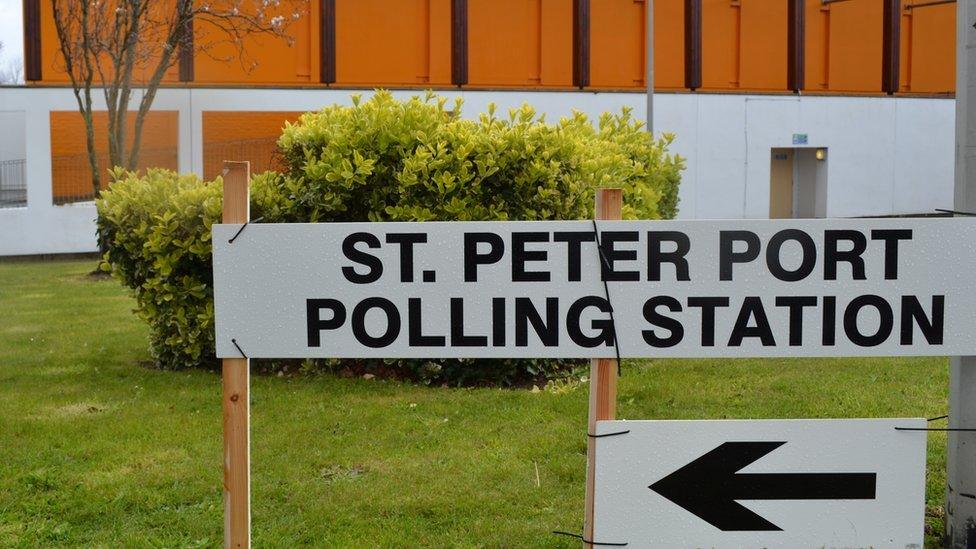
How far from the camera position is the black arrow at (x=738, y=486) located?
4.37 meters

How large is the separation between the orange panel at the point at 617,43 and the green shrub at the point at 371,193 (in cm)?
2518

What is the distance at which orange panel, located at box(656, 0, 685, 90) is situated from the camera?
35.3 m

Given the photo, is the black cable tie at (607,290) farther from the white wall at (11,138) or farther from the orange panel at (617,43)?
the orange panel at (617,43)

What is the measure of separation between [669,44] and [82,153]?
16.8 metres

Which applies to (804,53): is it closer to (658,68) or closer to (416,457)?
(658,68)

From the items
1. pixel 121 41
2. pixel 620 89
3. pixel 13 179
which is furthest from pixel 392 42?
pixel 121 41

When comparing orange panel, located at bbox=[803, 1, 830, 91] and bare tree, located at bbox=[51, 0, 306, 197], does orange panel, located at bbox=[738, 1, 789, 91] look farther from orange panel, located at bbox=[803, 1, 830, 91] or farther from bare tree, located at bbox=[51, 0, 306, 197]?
bare tree, located at bbox=[51, 0, 306, 197]

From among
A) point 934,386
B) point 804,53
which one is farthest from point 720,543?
point 804,53

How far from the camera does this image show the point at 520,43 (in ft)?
110

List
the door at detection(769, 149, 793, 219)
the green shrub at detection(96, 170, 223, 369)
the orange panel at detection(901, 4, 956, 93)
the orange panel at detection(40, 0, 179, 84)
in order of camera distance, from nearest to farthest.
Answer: the green shrub at detection(96, 170, 223, 369), the orange panel at detection(40, 0, 179, 84), the door at detection(769, 149, 793, 219), the orange panel at detection(901, 4, 956, 93)

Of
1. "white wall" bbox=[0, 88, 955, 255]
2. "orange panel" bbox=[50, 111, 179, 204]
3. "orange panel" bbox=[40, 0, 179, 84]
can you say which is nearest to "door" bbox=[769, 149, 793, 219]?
"white wall" bbox=[0, 88, 955, 255]

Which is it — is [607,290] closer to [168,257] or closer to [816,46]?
[168,257]

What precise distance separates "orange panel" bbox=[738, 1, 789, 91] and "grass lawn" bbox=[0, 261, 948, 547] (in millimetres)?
28433

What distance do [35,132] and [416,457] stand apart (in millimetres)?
23551
